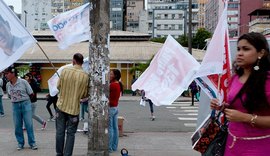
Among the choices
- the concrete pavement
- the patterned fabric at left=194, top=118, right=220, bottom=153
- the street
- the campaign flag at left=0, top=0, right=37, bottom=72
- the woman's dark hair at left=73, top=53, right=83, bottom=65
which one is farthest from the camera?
the street

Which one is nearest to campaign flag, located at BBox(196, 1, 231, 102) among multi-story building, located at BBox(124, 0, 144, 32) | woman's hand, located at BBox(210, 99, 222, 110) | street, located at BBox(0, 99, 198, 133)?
woman's hand, located at BBox(210, 99, 222, 110)

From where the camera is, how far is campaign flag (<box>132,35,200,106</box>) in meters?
5.73

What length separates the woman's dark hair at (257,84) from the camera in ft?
10.2

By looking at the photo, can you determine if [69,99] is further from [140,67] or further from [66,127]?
[140,67]

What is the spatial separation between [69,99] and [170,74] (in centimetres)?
188

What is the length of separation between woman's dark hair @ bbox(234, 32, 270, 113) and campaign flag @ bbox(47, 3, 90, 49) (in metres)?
5.73

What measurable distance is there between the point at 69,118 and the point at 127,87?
26942 millimetres

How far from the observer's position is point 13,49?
614 centimetres

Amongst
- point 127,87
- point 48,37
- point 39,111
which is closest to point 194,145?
point 39,111

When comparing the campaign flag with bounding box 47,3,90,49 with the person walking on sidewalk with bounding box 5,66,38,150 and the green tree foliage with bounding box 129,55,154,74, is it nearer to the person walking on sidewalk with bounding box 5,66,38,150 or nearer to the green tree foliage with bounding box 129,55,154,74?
the person walking on sidewalk with bounding box 5,66,38,150

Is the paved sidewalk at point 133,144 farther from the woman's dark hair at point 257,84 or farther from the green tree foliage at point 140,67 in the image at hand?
the green tree foliage at point 140,67

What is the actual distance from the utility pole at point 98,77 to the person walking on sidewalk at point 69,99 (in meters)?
0.19

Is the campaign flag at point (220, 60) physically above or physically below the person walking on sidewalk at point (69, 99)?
above

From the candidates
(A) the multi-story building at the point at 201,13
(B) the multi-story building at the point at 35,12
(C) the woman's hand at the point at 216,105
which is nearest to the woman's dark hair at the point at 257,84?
(C) the woman's hand at the point at 216,105
